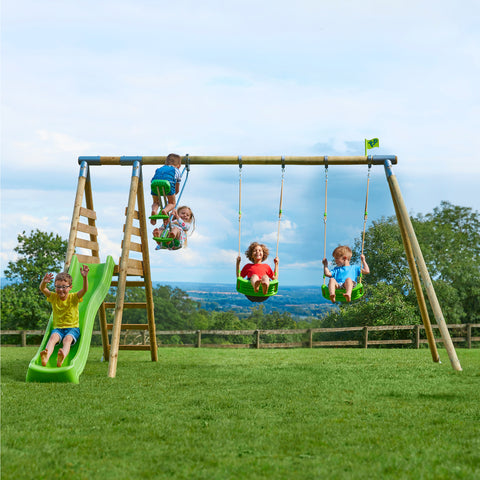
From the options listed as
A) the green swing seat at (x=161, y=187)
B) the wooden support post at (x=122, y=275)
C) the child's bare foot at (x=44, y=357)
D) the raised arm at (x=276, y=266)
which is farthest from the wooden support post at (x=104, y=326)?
the raised arm at (x=276, y=266)

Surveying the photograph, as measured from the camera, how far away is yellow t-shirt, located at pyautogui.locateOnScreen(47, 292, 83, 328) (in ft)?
25.0

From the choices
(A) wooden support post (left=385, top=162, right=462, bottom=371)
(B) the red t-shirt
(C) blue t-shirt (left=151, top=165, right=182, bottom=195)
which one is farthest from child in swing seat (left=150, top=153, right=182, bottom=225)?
(A) wooden support post (left=385, top=162, right=462, bottom=371)

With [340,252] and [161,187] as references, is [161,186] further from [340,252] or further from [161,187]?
[340,252]

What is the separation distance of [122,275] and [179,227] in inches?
45.0

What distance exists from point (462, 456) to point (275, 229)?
5085mm

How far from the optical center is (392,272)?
80.8ft

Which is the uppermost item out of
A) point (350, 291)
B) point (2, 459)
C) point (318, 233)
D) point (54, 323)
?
point (318, 233)

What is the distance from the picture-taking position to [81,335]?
773 centimetres

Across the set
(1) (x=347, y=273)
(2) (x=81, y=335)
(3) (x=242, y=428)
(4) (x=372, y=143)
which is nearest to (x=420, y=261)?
(1) (x=347, y=273)

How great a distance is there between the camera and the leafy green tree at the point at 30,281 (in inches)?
933

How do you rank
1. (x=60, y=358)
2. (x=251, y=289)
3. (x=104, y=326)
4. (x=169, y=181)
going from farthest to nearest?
(x=104, y=326)
(x=169, y=181)
(x=251, y=289)
(x=60, y=358)

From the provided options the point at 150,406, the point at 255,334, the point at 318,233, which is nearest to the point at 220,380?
the point at 150,406

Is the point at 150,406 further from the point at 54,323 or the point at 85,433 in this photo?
the point at 54,323

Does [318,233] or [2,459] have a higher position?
[318,233]
